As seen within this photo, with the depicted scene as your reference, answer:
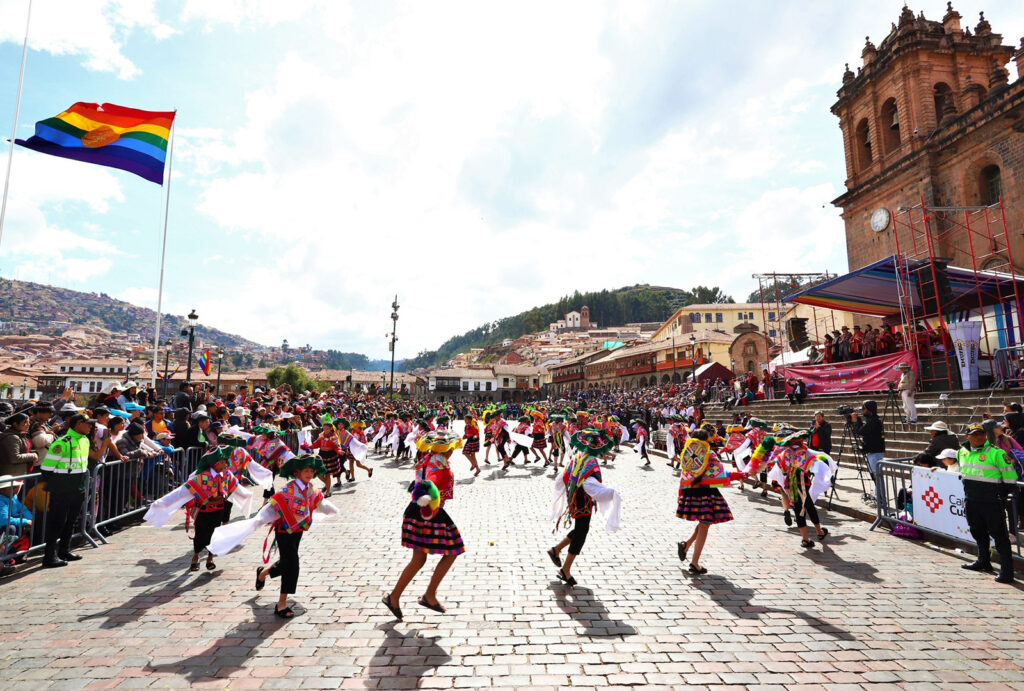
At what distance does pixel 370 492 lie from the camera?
11461 mm

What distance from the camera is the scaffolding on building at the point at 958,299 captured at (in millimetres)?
15336

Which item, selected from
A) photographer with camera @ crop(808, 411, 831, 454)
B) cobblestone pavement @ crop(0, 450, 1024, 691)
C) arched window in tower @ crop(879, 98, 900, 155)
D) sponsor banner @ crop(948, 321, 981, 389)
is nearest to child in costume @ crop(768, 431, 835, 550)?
cobblestone pavement @ crop(0, 450, 1024, 691)

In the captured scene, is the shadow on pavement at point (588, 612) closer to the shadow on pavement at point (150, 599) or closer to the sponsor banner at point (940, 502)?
the shadow on pavement at point (150, 599)

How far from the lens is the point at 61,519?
6180 millimetres

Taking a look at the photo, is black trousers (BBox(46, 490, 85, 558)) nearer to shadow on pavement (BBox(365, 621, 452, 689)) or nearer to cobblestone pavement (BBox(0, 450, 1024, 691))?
cobblestone pavement (BBox(0, 450, 1024, 691))

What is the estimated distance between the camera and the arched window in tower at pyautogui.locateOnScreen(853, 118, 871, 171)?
90.6 feet

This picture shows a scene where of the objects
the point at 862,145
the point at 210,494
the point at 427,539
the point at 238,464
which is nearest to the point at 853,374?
the point at 862,145

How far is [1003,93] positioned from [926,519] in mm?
21578

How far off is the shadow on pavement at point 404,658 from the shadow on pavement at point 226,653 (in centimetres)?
96

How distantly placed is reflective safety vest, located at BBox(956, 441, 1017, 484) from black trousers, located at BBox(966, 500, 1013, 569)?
292 mm

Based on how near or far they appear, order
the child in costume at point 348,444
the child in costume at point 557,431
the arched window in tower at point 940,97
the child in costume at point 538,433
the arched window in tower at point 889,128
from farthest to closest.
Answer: the arched window in tower at point 889,128
the arched window in tower at point 940,97
the child in costume at point 538,433
the child in costume at point 557,431
the child in costume at point 348,444

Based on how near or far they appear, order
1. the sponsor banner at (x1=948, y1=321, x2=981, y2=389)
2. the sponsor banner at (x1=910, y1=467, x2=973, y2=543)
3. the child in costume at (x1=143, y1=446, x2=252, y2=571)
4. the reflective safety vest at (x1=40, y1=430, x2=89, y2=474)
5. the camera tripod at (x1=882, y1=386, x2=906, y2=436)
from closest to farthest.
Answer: the child in costume at (x1=143, y1=446, x2=252, y2=571) → the reflective safety vest at (x1=40, y1=430, x2=89, y2=474) → the sponsor banner at (x1=910, y1=467, x2=973, y2=543) → the camera tripod at (x1=882, y1=386, x2=906, y2=436) → the sponsor banner at (x1=948, y1=321, x2=981, y2=389)

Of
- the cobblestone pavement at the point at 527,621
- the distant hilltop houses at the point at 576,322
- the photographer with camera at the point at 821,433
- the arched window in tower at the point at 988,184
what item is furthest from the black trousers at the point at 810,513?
the distant hilltop houses at the point at 576,322

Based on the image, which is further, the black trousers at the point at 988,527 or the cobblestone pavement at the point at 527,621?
the black trousers at the point at 988,527
